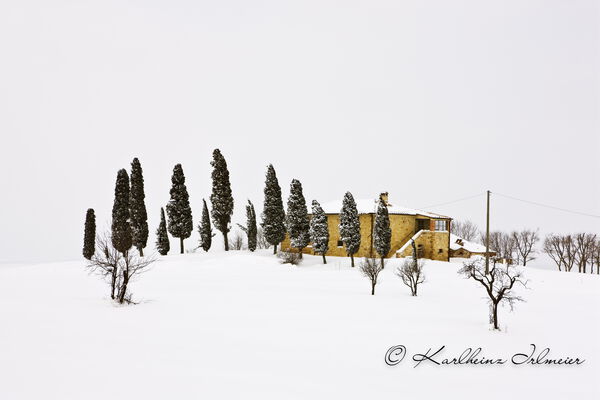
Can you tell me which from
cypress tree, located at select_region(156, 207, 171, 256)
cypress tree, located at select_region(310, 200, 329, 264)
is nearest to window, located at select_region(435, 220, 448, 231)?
cypress tree, located at select_region(310, 200, 329, 264)

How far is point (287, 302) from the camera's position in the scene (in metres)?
19.2

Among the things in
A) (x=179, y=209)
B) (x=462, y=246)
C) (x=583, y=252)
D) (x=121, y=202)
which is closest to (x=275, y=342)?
(x=179, y=209)

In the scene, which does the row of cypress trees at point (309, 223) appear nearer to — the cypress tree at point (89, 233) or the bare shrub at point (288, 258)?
the bare shrub at point (288, 258)

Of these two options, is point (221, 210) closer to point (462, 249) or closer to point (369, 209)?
point (369, 209)

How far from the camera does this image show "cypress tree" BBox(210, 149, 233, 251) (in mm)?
41344

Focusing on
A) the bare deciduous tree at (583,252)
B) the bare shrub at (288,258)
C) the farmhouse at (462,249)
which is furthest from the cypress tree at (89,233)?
the bare deciduous tree at (583,252)

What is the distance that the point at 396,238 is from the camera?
46.0m

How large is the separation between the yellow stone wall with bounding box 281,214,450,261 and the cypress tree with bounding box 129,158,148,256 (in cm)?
1925

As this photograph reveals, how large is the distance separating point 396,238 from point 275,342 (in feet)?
119

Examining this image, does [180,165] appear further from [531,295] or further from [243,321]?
[531,295]

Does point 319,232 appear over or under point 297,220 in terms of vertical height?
under

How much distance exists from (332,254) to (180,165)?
21.3 m

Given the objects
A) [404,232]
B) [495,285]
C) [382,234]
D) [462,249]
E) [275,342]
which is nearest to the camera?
[275,342]

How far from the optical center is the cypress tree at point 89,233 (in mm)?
45219
